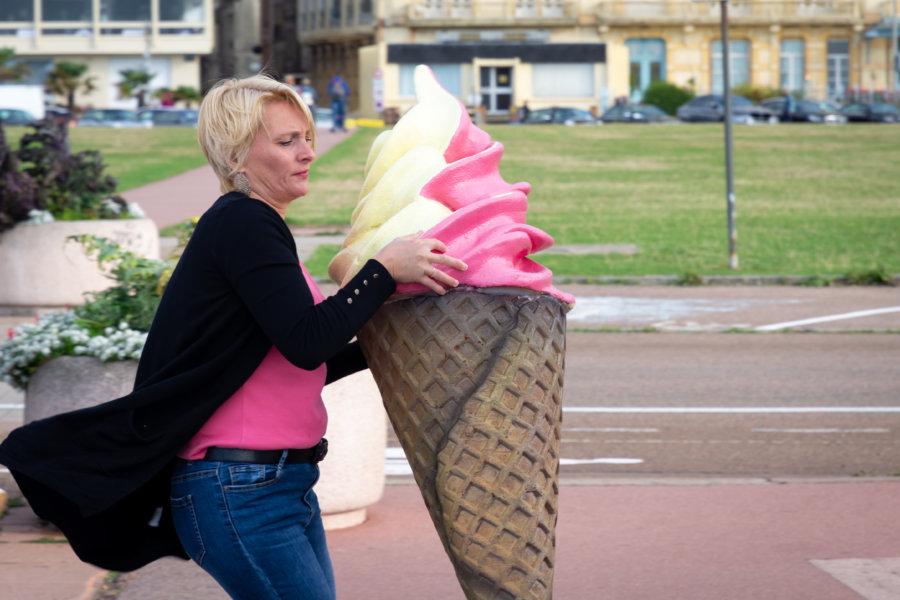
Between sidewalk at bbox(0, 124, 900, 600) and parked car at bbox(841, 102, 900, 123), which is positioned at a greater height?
parked car at bbox(841, 102, 900, 123)

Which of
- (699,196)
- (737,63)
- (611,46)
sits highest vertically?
(611,46)

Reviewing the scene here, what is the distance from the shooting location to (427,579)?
497cm

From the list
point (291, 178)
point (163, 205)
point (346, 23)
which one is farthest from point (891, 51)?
point (291, 178)

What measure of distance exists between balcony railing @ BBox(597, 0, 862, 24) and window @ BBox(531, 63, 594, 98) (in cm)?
577

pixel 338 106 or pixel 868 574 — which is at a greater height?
pixel 338 106

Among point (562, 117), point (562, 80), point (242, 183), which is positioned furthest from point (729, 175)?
point (562, 80)

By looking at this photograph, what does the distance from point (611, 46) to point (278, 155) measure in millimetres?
70389

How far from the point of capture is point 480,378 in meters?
2.72

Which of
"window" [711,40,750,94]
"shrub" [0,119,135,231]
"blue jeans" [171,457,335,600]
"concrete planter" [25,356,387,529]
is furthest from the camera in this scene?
"window" [711,40,750,94]

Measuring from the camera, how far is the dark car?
52.5 metres

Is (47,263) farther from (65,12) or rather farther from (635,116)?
(65,12)

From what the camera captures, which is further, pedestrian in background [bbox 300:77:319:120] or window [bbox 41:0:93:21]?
window [bbox 41:0:93:21]

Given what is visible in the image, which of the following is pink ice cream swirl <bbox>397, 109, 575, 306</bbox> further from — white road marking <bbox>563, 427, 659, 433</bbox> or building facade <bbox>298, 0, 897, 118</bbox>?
building facade <bbox>298, 0, 897, 118</bbox>

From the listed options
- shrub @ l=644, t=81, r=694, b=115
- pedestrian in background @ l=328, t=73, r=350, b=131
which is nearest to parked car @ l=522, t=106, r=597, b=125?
shrub @ l=644, t=81, r=694, b=115
